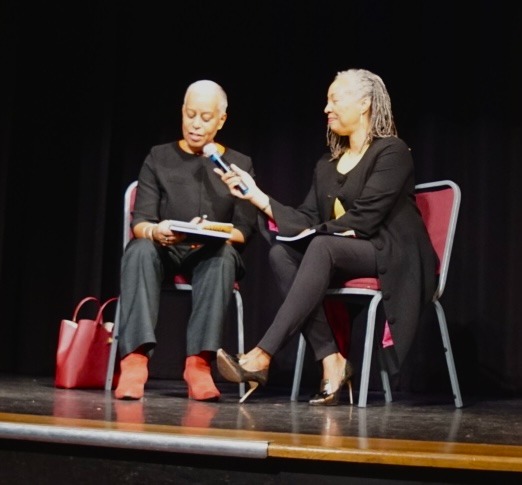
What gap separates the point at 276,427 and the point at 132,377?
860 mm

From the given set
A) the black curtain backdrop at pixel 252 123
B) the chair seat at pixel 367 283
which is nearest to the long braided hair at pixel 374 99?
the chair seat at pixel 367 283

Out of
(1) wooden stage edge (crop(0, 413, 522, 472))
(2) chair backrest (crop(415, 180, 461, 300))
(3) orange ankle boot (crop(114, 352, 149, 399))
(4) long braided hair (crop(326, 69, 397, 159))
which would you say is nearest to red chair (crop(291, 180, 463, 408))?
(2) chair backrest (crop(415, 180, 461, 300))

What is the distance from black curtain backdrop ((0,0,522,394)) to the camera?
385 centimetres

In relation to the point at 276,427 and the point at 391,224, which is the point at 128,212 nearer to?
the point at 391,224

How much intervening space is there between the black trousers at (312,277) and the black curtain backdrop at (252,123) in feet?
3.24

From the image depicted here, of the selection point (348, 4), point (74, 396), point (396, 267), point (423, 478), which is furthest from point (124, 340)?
point (348, 4)

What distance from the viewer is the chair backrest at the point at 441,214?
10.5ft

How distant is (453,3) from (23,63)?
1.81m

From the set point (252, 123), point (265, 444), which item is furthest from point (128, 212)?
point (265, 444)

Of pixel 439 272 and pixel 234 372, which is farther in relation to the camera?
pixel 439 272

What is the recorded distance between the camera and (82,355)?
11.0 feet

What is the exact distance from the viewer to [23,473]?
79.1 inches

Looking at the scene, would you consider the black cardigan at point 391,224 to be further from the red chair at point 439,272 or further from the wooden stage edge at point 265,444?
the wooden stage edge at point 265,444

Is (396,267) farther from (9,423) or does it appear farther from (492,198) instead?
(9,423)
